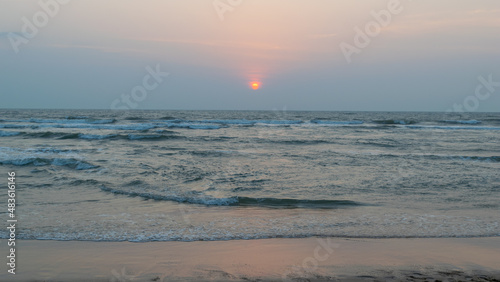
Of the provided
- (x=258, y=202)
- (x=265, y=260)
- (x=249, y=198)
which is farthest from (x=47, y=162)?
(x=265, y=260)

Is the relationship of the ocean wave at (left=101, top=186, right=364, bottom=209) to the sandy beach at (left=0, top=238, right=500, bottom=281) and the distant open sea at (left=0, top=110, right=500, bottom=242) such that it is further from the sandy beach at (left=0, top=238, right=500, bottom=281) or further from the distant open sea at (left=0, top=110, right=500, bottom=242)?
the sandy beach at (left=0, top=238, right=500, bottom=281)

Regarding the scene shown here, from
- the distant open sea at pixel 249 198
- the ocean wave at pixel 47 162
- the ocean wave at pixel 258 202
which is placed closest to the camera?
the distant open sea at pixel 249 198

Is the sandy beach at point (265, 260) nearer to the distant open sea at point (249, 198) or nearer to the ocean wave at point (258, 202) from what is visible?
the distant open sea at point (249, 198)

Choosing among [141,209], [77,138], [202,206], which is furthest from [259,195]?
[77,138]

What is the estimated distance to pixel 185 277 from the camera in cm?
505

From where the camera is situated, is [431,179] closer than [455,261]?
No

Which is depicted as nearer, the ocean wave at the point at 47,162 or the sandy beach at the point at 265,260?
the sandy beach at the point at 265,260

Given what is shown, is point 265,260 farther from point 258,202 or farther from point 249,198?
point 249,198

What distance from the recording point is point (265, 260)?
571 cm

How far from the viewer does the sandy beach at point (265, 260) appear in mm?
5070

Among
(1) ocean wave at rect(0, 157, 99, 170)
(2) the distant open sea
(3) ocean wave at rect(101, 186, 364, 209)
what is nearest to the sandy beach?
(2) the distant open sea

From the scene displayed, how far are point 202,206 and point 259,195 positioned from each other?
5.93ft

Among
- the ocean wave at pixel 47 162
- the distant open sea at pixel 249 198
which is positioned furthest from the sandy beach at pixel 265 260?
the ocean wave at pixel 47 162

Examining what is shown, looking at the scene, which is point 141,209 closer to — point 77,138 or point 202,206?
point 202,206
